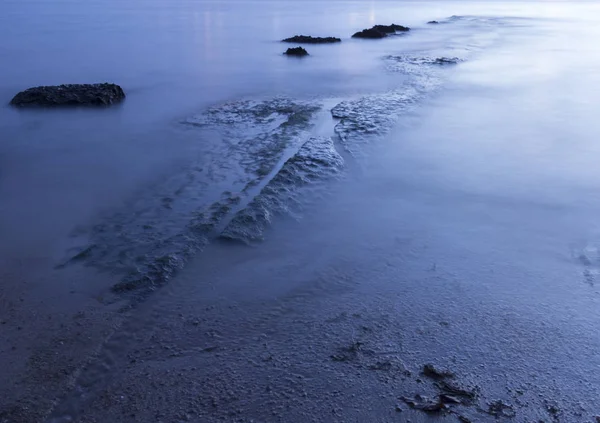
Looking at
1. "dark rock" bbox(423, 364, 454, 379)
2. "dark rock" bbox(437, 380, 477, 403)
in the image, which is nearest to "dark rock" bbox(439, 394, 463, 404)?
"dark rock" bbox(437, 380, 477, 403)

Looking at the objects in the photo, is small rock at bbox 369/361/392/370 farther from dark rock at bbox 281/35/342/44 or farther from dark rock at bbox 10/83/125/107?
dark rock at bbox 281/35/342/44

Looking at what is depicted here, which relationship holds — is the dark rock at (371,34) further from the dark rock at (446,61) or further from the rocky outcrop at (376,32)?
the dark rock at (446,61)

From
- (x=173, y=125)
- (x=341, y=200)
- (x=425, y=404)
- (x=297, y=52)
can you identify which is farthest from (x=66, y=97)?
(x=425, y=404)

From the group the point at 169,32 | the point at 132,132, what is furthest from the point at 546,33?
the point at 132,132

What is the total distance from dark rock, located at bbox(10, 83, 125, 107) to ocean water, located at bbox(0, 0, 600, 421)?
329 millimetres

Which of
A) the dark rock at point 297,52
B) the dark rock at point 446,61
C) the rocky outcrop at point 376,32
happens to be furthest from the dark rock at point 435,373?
the rocky outcrop at point 376,32

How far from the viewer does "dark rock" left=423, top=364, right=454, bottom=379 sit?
2.83 m

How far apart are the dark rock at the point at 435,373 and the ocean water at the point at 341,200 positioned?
0.39 ft

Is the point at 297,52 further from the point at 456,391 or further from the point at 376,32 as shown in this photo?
the point at 456,391

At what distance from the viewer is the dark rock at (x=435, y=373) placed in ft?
9.29

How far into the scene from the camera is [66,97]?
338 inches

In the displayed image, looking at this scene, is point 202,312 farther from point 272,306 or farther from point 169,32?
point 169,32

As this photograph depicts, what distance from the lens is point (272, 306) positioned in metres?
3.46

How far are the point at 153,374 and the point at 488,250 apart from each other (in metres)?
2.67
